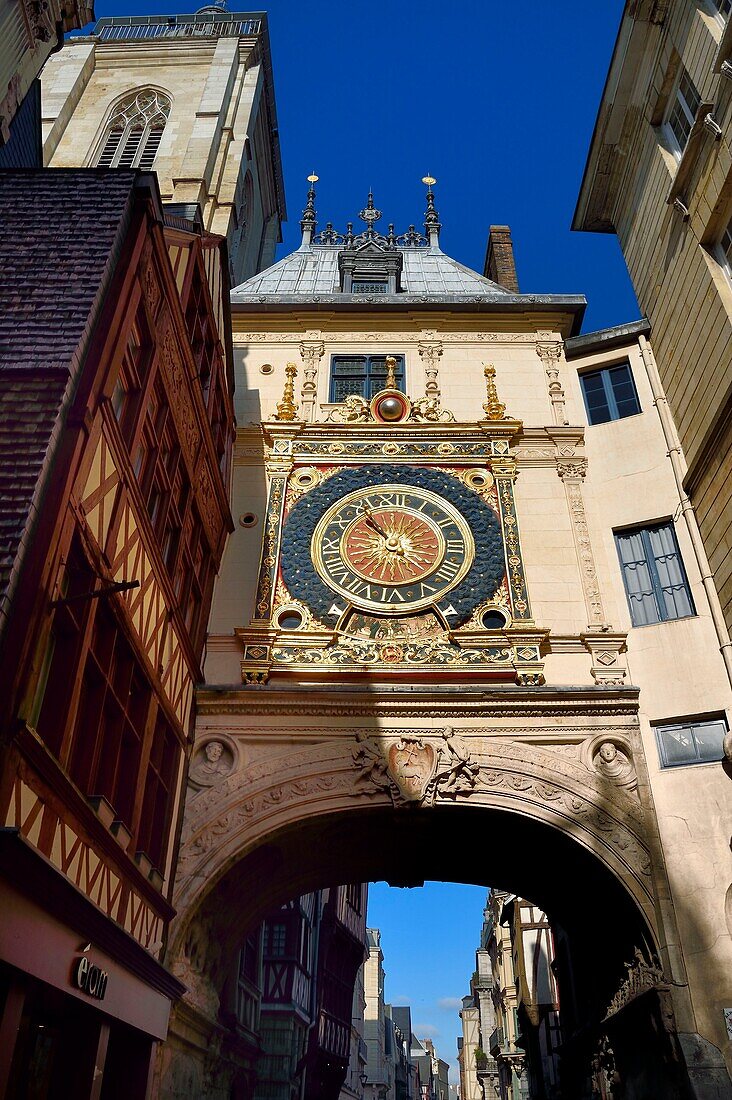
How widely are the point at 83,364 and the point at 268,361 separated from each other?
8.66 metres

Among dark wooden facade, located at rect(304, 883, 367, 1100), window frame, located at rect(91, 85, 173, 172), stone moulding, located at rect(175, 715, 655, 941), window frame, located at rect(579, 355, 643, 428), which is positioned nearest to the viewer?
stone moulding, located at rect(175, 715, 655, 941)

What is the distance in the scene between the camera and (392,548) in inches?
523

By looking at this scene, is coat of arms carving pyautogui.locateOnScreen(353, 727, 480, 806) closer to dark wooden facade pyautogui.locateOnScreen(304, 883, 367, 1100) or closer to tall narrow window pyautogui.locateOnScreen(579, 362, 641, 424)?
tall narrow window pyautogui.locateOnScreen(579, 362, 641, 424)

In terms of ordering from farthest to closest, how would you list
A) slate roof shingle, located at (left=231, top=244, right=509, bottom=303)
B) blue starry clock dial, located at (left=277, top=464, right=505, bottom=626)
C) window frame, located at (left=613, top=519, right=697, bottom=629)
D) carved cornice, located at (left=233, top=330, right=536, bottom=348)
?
slate roof shingle, located at (left=231, top=244, right=509, bottom=303)
carved cornice, located at (left=233, top=330, right=536, bottom=348)
blue starry clock dial, located at (left=277, top=464, right=505, bottom=626)
window frame, located at (left=613, top=519, right=697, bottom=629)

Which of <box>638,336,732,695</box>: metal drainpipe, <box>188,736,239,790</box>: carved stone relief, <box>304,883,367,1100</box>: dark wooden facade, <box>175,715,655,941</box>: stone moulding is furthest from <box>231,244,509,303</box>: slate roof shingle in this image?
<box>304,883,367,1100</box>: dark wooden facade

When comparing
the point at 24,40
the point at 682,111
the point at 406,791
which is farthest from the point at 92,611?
the point at 682,111

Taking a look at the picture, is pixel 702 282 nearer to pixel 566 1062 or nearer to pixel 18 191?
pixel 18 191

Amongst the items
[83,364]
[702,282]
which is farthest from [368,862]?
[702,282]

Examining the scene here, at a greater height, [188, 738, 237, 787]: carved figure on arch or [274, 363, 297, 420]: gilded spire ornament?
[274, 363, 297, 420]: gilded spire ornament

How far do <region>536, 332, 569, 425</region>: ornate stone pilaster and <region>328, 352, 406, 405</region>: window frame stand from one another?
2.55m

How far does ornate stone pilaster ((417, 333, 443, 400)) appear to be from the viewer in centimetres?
1537

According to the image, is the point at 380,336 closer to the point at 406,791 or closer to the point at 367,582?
the point at 367,582

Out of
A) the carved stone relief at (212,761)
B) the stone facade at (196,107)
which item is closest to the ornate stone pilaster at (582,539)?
the carved stone relief at (212,761)

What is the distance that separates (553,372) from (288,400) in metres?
4.75
